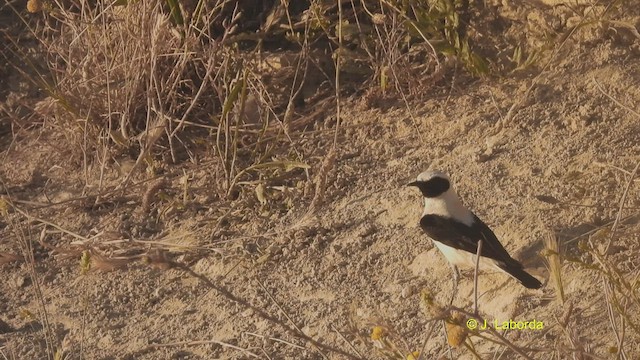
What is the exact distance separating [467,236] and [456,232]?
5 cm

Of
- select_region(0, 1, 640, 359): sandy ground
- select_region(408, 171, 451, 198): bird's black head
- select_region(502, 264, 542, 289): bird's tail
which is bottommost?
select_region(0, 1, 640, 359): sandy ground

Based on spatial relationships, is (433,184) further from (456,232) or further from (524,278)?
(524,278)

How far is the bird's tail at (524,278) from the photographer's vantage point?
Result: 445cm

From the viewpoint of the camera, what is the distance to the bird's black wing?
4.56 metres

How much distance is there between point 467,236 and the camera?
4699 millimetres

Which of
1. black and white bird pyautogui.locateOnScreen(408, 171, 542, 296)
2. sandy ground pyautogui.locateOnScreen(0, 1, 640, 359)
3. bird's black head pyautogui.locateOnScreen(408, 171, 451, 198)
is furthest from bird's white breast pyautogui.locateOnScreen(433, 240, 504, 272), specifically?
bird's black head pyautogui.locateOnScreen(408, 171, 451, 198)

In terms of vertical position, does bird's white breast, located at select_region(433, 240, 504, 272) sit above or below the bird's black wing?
below

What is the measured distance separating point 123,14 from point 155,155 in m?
0.76

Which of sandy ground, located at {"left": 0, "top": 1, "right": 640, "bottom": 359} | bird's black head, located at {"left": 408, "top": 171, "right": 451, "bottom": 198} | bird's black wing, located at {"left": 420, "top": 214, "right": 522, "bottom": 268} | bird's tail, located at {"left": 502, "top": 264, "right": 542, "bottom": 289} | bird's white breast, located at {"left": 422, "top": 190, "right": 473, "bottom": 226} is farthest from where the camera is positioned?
bird's black head, located at {"left": 408, "top": 171, "right": 451, "bottom": 198}

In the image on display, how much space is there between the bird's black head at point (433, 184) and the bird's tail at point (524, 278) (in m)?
0.61

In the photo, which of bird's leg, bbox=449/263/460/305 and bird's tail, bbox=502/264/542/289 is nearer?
bird's tail, bbox=502/264/542/289

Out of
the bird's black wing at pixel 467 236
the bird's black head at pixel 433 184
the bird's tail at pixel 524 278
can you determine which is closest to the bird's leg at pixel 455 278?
the bird's black wing at pixel 467 236

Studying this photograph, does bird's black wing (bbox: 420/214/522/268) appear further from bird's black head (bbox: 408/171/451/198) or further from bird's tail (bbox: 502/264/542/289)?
bird's black head (bbox: 408/171/451/198)

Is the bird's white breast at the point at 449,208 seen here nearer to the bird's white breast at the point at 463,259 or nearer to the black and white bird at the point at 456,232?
the black and white bird at the point at 456,232
